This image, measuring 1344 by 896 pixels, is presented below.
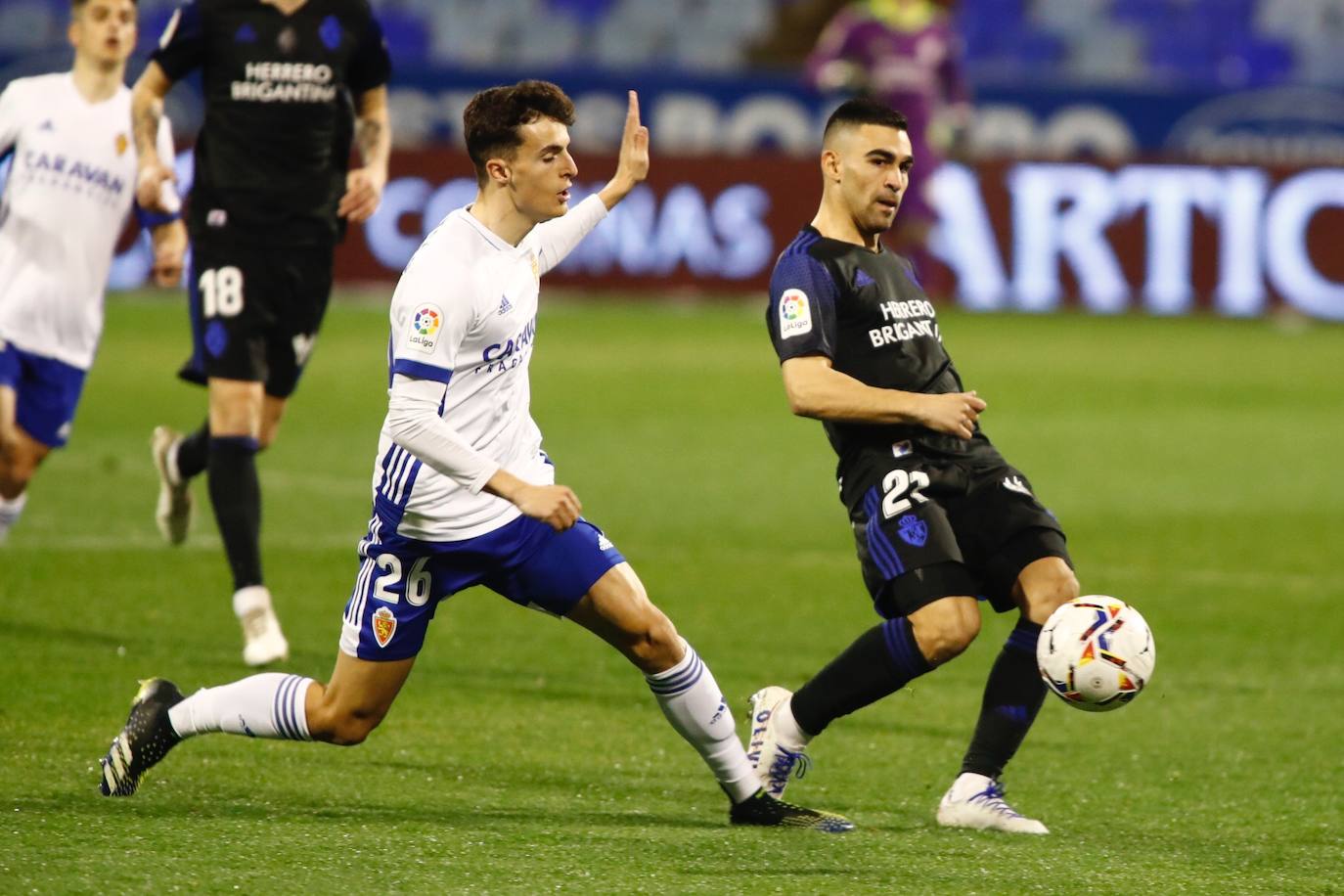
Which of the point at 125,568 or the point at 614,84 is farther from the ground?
the point at 614,84

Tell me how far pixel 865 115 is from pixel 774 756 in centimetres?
164

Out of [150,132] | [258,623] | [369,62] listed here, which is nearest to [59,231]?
[150,132]

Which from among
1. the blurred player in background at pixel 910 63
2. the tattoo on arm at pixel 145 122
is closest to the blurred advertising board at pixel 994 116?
the blurred player in background at pixel 910 63

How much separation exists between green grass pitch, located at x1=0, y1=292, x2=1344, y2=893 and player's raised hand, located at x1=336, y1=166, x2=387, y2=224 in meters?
1.50

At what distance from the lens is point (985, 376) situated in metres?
15.9

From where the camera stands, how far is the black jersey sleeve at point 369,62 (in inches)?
292

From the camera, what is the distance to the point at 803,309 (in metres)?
5.22

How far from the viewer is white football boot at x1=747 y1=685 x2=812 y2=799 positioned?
5359 millimetres

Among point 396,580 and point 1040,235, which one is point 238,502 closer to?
point 396,580

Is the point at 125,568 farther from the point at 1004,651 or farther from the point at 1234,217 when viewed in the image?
the point at 1234,217

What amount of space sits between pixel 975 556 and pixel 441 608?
11.5ft

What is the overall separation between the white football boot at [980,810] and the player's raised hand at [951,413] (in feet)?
2.86

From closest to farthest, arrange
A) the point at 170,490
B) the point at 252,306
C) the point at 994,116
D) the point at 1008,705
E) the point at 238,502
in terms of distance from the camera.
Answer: the point at 1008,705, the point at 238,502, the point at 252,306, the point at 170,490, the point at 994,116

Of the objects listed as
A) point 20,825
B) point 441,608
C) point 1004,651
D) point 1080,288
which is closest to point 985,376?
point 1080,288
